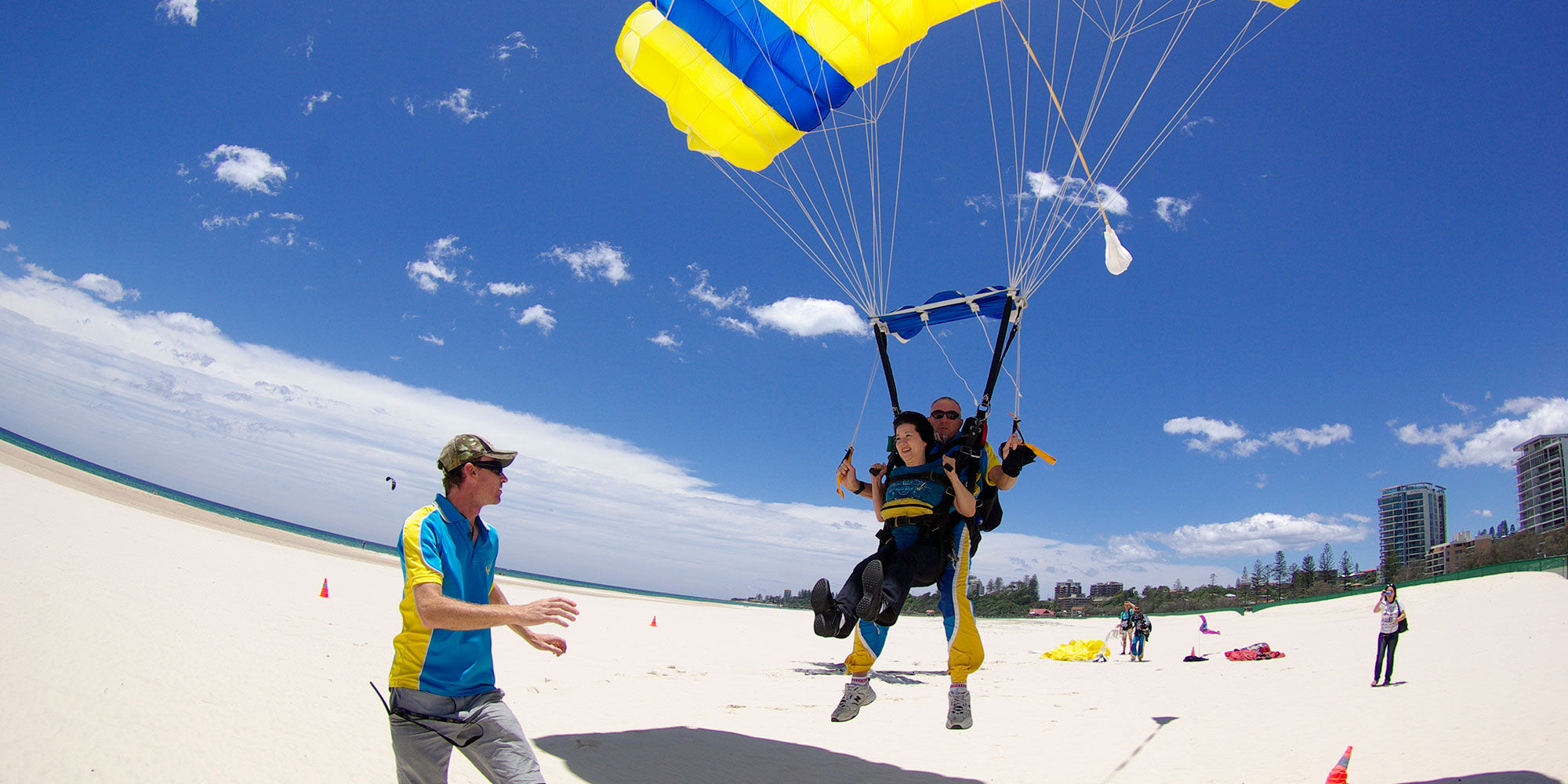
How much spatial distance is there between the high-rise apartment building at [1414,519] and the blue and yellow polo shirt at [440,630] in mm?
133300

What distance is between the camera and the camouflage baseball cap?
96.8 inches

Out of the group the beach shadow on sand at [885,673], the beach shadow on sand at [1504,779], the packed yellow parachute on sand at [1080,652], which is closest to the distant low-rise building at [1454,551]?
the packed yellow parachute on sand at [1080,652]

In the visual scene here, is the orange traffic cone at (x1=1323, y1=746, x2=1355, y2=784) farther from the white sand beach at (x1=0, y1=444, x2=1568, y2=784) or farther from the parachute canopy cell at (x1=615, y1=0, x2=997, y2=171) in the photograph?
→ the parachute canopy cell at (x1=615, y1=0, x2=997, y2=171)

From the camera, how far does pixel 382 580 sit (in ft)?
72.9

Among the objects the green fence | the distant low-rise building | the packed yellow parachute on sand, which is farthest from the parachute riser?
the distant low-rise building

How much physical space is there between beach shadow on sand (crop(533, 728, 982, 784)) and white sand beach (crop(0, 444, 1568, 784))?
0.03 m

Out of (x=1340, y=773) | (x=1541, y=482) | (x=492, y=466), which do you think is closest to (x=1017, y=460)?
(x=492, y=466)

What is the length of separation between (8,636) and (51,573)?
14.4 ft

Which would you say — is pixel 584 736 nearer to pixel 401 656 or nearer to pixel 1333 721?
pixel 401 656

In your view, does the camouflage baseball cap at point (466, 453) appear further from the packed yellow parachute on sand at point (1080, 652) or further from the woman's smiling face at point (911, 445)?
the packed yellow parachute on sand at point (1080, 652)

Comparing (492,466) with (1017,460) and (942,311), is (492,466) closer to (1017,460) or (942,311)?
(1017,460)

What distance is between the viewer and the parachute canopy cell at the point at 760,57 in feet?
18.4

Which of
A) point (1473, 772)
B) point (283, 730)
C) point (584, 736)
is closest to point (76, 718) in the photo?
point (283, 730)

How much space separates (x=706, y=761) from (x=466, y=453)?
4.19 meters
